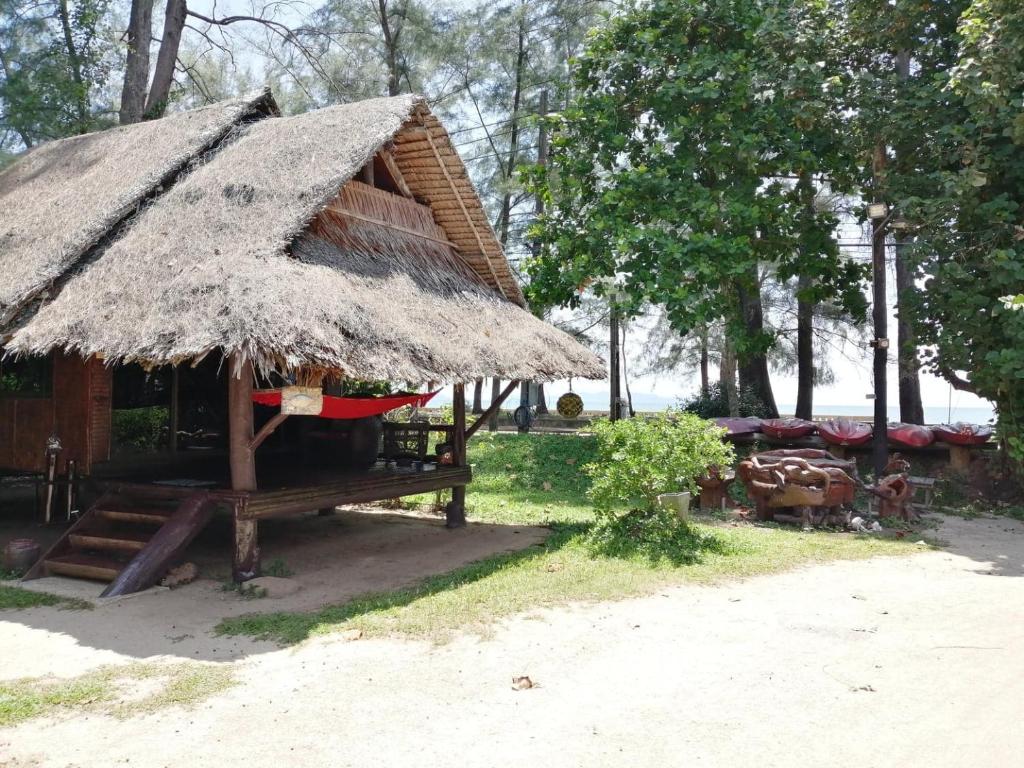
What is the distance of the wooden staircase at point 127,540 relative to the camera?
20.9ft

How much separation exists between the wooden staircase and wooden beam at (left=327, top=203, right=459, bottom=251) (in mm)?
3143

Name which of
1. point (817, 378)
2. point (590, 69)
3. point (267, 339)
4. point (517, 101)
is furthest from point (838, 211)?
point (267, 339)

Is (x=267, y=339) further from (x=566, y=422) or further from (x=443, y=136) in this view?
(x=566, y=422)

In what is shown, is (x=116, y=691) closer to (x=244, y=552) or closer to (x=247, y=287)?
(x=244, y=552)

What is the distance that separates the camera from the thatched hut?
20.3 feet

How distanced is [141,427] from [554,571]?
5.52 m

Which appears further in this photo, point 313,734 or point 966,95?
point 966,95

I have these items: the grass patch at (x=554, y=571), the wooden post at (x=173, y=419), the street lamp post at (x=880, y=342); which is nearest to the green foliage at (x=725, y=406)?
the street lamp post at (x=880, y=342)

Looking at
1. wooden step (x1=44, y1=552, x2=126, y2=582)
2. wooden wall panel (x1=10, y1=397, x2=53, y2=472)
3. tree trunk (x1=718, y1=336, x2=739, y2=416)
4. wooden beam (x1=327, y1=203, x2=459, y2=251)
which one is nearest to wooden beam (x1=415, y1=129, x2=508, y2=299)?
wooden beam (x1=327, y1=203, x2=459, y2=251)

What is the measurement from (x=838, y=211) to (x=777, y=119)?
5.57 meters

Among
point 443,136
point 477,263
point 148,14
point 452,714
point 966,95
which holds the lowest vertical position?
point 452,714

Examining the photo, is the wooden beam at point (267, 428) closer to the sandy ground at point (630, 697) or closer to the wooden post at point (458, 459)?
the sandy ground at point (630, 697)

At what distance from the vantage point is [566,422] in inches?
881

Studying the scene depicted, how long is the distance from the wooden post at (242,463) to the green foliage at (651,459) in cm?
340
